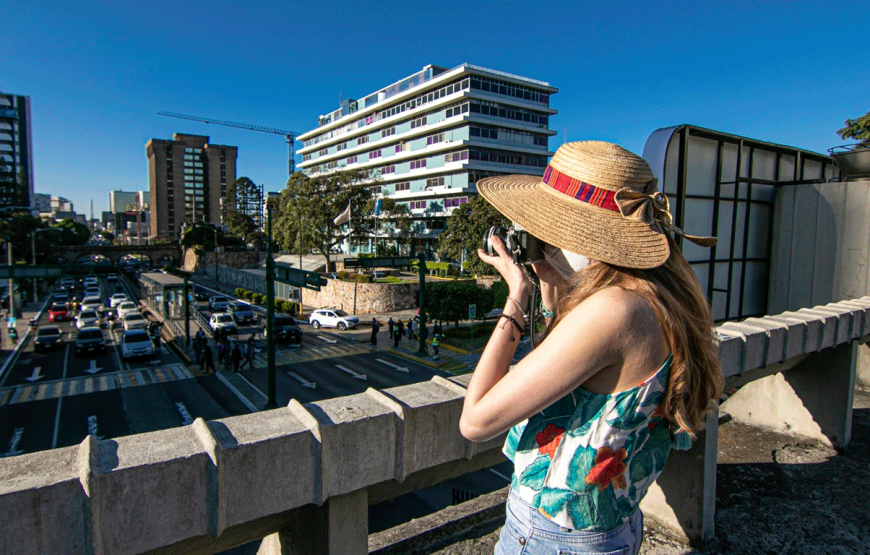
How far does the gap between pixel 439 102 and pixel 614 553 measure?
55243 mm

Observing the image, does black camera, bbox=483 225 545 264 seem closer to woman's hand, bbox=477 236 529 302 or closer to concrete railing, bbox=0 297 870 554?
woman's hand, bbox=477 236 529 302

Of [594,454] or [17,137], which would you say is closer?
[594,454]

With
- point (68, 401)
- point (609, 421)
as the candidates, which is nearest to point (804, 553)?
point (609, 421)

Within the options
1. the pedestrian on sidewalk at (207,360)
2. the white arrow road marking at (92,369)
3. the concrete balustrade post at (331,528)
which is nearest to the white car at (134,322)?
the white arrow road marking at (92,369)

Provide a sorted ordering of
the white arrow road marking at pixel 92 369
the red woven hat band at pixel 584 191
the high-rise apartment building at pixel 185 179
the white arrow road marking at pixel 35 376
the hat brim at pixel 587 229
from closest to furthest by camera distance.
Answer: the hat brim at pixel 587 229, the red woven hat band at pixel 584 191, the white arrow road marking at pixel 35 376, the white arrow road marking at pixel 92 369, the high-rise apartment building at pixel 185 179

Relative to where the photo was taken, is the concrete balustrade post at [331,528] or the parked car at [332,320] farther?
the parked car at [332,320]

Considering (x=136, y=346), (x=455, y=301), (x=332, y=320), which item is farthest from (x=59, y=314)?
(x=455, y=301)

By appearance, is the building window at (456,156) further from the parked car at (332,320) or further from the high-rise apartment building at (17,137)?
the high-rise apartment building at (17,137)

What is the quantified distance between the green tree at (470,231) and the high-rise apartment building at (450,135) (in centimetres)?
990

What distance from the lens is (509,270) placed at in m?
1.70

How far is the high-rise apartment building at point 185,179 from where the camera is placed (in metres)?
126

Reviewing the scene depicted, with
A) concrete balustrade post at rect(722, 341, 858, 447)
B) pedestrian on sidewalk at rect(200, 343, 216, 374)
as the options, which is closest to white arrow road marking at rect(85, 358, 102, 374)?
pedestrian on sidewalk at rect(200, 343, 216, 374)

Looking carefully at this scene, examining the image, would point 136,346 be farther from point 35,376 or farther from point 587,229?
point 587,229

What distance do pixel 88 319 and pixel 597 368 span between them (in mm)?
36822
